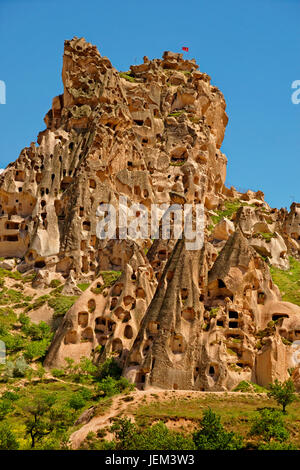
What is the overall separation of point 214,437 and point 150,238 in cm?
5102

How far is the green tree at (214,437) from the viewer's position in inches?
1409

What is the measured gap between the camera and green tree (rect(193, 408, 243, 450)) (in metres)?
35.8

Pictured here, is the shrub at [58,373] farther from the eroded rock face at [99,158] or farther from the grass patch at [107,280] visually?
the eroded rock face at [99,158]

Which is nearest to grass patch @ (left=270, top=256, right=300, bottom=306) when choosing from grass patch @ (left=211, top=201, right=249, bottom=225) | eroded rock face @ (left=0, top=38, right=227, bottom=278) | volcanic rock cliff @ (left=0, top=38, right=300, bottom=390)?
volcanic rock cliff @ (left=0, top=38, right=300, bottom=390)

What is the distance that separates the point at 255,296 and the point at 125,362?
45.0ft

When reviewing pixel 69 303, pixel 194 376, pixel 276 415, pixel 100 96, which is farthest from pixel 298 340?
pixel 100 96

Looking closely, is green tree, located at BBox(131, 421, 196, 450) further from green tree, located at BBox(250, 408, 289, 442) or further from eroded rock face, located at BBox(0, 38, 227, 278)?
eroded rock face, located at BBox(0, 38, 227, 278)

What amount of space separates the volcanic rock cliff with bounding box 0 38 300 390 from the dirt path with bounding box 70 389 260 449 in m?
2.35

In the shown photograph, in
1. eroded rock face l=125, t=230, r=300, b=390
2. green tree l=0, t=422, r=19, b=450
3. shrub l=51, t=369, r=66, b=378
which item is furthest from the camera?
shrub l=51, t=369, r=66, b=378

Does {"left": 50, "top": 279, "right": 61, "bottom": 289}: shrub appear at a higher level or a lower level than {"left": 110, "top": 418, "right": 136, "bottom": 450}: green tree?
higher

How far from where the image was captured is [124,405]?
44.8m

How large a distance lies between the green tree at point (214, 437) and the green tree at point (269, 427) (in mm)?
1418

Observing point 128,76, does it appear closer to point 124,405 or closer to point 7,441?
point 124,405

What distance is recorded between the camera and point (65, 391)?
2138 inches
